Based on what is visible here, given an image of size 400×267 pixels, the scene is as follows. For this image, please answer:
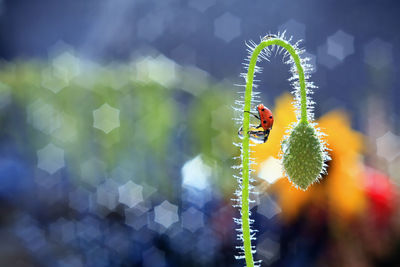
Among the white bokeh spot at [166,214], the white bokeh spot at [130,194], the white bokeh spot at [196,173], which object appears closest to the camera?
the white bokeh spot at [166,214]

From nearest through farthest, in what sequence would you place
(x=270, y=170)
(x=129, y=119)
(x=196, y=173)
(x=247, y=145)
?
(x=247, y=145) < (x=270, y=170) < (x=196, y=173) < (x=129, y=119)

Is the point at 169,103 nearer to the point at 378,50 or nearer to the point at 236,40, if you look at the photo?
the point at 236,40

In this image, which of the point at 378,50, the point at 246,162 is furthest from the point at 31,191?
the point at 378,50

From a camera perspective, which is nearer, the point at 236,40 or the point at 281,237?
the point at 281,237

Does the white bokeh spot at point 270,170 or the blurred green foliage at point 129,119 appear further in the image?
the blurred green foliage at point 129,119

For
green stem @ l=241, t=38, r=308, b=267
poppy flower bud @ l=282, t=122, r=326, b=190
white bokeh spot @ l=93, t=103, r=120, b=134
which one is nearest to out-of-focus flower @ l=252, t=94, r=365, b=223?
white bokeh spot @ l=93, t=103, r=120, b=134

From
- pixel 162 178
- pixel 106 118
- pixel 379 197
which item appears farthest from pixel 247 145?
pixel 106 118

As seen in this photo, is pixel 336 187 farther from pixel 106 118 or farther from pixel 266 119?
pixel 106 118

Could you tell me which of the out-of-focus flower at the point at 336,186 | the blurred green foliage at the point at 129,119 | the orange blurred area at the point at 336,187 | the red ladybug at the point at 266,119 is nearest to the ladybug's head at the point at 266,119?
the red ladybug at the point at 266,119

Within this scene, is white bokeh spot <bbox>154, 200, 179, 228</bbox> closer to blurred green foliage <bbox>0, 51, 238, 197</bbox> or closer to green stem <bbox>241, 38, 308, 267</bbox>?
blurred green foliage <bbox>0, 51, 238, 197</bbox>

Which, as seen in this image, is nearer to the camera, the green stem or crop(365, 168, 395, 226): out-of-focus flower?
the green stem

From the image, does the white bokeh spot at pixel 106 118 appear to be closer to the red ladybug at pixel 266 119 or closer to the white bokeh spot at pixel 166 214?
the white bokeh spot at pixel 166 214
